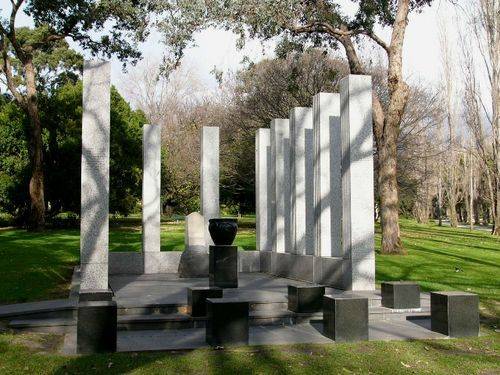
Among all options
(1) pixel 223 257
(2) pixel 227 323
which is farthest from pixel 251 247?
(2) pixel 227 323

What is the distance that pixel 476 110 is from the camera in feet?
117

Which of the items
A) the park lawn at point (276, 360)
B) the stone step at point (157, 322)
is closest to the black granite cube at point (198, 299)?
the stone step at point (157, 322)

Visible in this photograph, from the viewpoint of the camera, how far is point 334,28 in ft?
71.0

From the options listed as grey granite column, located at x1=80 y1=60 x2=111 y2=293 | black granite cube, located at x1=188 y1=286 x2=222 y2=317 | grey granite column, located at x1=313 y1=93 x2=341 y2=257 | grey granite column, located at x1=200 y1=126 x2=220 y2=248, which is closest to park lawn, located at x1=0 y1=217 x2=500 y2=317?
grey granite column, located at x1=80 y1=60 x2=111 y2=293

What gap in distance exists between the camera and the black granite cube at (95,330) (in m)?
7.41

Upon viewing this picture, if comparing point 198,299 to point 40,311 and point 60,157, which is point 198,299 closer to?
point 40,311

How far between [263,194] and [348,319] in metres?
9.62

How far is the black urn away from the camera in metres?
13.4

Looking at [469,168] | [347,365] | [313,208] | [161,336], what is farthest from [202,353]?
[469,168]

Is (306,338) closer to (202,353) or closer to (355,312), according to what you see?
(355,312)

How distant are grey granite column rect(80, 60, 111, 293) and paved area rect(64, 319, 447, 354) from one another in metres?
2.48

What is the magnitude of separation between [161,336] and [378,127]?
1457 centimetres

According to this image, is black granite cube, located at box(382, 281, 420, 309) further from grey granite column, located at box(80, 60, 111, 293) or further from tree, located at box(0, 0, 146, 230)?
tree, located at box(0, 0, 146, 230)

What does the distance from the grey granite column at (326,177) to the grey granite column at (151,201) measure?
525 cm
